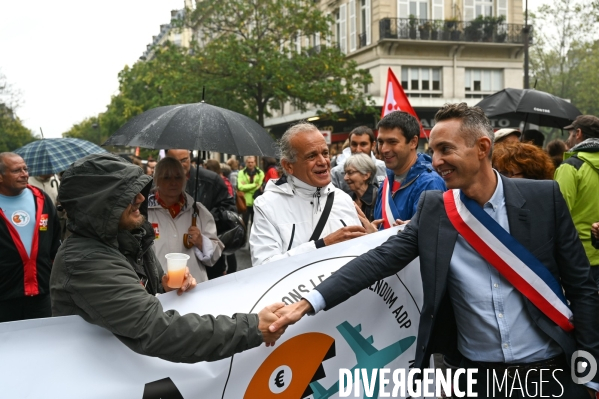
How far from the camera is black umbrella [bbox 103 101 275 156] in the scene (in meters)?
4.34

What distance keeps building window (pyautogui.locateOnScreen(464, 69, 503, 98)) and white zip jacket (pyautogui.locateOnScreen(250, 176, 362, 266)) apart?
3160 cm

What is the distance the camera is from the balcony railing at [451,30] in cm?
3189

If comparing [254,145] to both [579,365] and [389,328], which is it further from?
[579,365]

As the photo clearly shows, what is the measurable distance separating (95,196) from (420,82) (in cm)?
3215

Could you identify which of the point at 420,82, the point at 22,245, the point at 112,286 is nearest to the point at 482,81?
the point at 420,82

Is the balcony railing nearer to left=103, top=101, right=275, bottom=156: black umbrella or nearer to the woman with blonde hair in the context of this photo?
the woman with blonde hair

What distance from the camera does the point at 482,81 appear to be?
33844mm

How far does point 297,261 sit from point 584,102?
131ft

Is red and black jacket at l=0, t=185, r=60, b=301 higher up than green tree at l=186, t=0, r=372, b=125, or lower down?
lower down

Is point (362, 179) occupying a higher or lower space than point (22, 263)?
higher

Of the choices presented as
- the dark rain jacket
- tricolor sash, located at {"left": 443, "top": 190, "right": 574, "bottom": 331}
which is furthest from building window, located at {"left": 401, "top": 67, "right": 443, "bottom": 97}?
the dark rain jacket

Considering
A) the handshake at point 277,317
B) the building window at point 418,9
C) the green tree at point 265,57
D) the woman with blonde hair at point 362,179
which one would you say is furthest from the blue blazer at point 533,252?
the building window at point 418,9

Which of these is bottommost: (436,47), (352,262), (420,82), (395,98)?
(352,262)

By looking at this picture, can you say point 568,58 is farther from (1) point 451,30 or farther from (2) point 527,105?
(2) point 527,105
